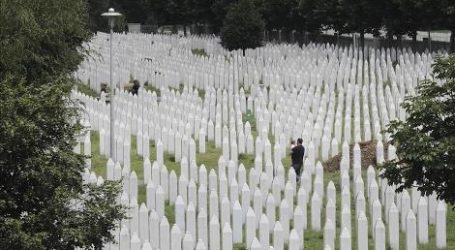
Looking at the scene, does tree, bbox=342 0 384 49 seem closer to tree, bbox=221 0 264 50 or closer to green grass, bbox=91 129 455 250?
tree, bbox=221 0 264 50

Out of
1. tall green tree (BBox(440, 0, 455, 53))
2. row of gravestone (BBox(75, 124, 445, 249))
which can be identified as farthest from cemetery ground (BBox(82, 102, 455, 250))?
tall green tree (BBox(440, 0, 455, 53))

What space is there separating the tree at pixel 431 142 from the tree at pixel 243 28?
36.2 meters

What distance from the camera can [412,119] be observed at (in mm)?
12508

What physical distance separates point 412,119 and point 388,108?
46.0 ft

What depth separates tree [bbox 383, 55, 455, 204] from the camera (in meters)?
12.0

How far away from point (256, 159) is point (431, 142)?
6.61 metres

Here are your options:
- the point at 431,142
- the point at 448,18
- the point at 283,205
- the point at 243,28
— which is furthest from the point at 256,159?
the point at 243,28

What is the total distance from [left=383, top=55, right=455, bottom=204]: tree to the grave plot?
66.0 inches

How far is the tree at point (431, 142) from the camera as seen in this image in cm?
1203

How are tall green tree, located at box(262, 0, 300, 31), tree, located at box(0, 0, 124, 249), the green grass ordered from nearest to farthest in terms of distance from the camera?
1. tree, located at box(0, 0, 124, 249)
2. the green grass
3. tall green tree, located at box(262, 0, 300, 31)

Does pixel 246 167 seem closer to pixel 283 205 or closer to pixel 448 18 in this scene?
pixel 283 205

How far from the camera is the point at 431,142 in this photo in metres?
12.2

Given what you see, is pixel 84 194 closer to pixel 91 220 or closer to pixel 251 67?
pixel 91 220

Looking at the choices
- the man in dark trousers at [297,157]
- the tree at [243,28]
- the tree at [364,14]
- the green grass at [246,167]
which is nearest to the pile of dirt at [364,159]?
the green grass at [246,167]
